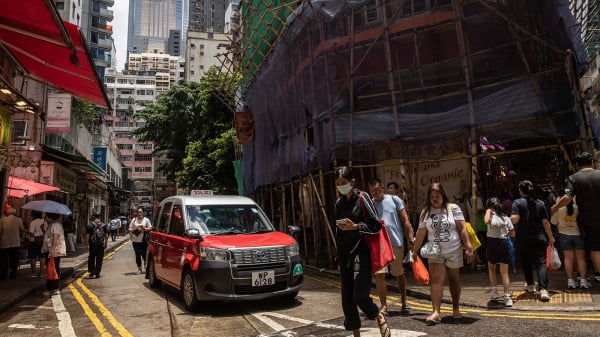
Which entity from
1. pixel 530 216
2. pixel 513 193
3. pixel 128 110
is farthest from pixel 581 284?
pixel 128 110

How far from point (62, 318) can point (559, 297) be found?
23.4ft

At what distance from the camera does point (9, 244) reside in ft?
32.2

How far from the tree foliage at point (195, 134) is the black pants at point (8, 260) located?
11854 millimetres

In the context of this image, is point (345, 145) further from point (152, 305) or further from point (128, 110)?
point (128, 110)

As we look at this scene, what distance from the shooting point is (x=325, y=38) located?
32.5 ft

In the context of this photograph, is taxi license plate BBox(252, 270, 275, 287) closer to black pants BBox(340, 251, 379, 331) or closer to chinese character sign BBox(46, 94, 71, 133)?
black pants BBox(340, 251, 379, 331)

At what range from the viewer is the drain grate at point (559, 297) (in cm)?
555

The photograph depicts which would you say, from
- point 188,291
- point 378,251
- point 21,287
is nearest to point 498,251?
point 378,251

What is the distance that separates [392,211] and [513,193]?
8.08 metres

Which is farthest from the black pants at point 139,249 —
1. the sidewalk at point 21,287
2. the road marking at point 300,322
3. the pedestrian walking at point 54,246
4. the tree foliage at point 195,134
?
the tree foliage at point 195,134

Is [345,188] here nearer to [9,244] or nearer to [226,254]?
[226,254]

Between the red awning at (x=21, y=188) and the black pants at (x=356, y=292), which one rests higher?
the red awning at (x=21, y=188)

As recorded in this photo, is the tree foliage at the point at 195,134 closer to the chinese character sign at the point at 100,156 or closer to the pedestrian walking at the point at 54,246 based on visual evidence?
the chinese character sign at the point at 100,156

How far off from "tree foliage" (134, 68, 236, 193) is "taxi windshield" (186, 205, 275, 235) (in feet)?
45.3
